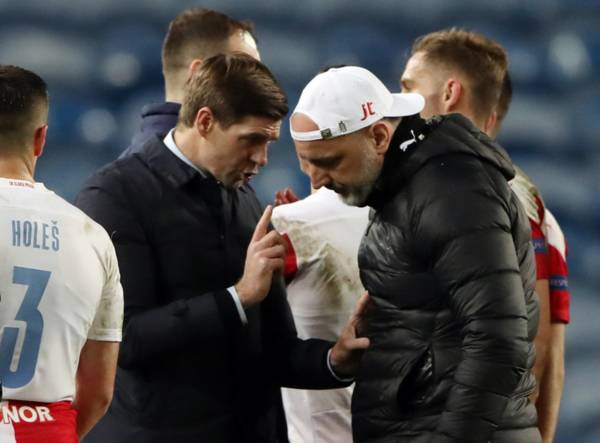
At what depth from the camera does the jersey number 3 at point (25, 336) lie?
6.40 ft

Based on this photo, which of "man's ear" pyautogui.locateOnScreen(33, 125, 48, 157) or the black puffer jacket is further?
"man's ear" pyautogui.locateOnScreen(33, 125, 48, 157)

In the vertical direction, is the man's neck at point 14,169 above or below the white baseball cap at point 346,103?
below

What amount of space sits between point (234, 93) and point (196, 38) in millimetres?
732

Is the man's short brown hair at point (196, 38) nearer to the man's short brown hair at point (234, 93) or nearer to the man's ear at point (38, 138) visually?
the man's short brown hair at point (234, 93)

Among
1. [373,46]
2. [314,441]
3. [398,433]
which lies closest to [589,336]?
[373,46]

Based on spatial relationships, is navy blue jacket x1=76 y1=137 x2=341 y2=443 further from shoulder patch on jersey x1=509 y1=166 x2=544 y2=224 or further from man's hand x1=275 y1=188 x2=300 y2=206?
shoulder patch on jersey x1=509 y1=166 x2=544 y2=224

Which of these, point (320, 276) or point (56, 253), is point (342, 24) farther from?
point (56, 253)

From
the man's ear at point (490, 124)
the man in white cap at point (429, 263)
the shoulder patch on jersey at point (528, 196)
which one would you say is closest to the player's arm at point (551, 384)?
the shoulder patch on jersey at point (528, 196)

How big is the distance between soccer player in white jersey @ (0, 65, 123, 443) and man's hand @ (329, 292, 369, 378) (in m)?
0.42

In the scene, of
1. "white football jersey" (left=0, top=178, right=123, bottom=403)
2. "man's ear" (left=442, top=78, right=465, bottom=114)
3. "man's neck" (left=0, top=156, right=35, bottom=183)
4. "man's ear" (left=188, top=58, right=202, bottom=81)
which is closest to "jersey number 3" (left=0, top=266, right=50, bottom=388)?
"white football jersey" (left=0, top=178, right=123, bottom=403)

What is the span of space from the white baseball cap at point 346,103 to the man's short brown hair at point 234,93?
194mm

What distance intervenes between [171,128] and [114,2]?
125cm

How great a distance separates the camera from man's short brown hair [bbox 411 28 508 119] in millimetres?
2865

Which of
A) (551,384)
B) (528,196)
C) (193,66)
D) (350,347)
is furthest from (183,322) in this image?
(551,384)
